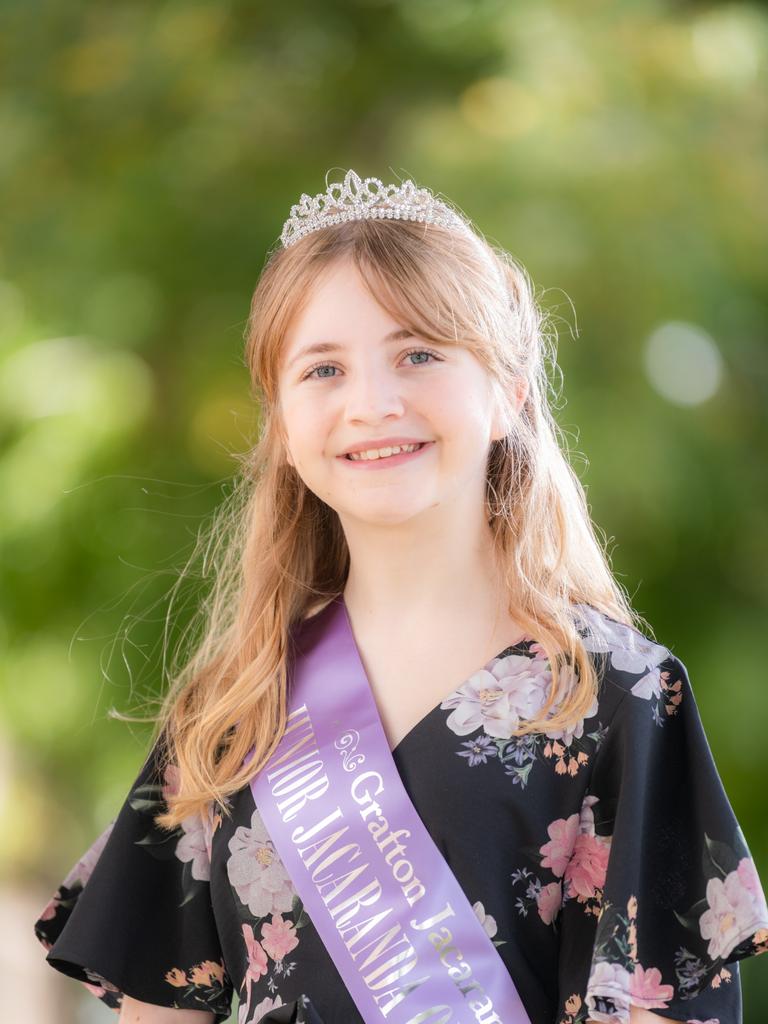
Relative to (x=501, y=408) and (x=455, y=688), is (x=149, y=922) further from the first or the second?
(x=501, y=408)

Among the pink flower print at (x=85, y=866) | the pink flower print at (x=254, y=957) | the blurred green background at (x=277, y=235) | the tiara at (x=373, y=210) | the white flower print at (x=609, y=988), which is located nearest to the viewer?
the white flower print at (x=609, y=988)

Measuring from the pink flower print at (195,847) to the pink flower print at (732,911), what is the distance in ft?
2.11

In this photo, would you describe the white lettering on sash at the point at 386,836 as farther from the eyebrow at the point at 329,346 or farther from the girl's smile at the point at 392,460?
the eyebrow at the point at 329,346

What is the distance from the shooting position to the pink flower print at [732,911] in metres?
1.56

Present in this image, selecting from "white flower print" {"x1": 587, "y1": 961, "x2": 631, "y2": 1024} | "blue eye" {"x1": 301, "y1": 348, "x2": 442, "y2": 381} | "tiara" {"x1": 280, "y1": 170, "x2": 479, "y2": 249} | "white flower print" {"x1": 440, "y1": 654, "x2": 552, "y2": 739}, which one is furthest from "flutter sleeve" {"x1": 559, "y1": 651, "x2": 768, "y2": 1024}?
"tiara" {"x1": 280, "y1": 170, "x2": 479, "y2": 249}

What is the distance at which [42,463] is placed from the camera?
3363 mm

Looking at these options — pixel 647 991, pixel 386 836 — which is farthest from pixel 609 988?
pixel 386 836

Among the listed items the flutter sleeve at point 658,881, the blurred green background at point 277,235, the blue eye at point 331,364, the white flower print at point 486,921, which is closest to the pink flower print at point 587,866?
the flutter sleeve at point 658,881

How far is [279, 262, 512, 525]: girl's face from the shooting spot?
1719 millimetres

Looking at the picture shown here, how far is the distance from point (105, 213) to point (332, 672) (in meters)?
1.89

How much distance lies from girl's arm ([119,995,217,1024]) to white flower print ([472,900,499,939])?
0.47 metres

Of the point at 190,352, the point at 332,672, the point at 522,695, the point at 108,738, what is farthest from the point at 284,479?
the point at 108,738

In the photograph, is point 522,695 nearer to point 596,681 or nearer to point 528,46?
point 596,681

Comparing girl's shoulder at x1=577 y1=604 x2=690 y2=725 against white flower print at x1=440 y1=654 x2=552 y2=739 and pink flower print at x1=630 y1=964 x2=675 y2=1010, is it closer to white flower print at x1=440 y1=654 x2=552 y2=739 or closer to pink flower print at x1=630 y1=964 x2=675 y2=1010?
white flower print at x1=440 y1=654 x2=552 y2=739
